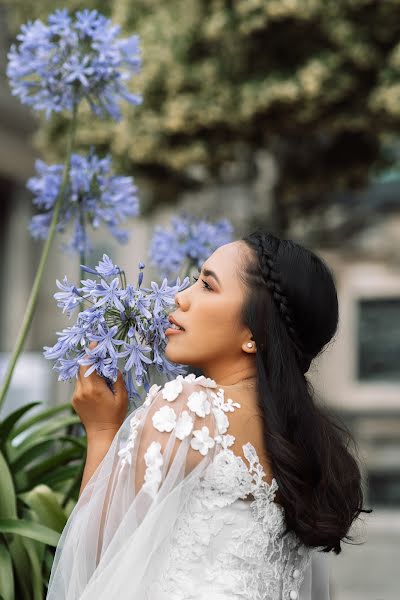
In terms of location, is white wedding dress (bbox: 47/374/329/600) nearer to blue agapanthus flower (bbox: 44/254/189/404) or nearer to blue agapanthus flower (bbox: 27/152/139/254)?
blue agapanthus flower (bbox: 44/254/189/404)

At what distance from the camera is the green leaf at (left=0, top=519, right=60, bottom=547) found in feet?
6.82

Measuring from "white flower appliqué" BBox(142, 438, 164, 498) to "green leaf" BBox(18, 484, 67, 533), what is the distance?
0.66 metres

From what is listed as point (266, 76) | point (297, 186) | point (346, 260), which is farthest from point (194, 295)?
point (346, 260)

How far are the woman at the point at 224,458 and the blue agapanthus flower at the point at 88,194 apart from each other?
108 centimetres

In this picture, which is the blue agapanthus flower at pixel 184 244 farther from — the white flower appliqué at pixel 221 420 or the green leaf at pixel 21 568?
the white flower appliqué at pixel 221 420

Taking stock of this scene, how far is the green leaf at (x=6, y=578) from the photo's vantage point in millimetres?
Answer: 2084

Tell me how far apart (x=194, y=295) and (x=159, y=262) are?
4.35ft

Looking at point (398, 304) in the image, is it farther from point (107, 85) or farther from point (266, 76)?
point (107, 85)

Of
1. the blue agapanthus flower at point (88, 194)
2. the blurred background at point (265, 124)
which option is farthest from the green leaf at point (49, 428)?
the blurred background at point (265, 124)

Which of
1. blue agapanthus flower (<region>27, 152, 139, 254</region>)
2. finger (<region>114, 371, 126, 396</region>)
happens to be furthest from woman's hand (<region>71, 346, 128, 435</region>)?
blue agapanthus flower (<region>27, 152, 139, 254</region>)

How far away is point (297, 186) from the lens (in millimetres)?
9102

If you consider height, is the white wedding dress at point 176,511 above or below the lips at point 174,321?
below

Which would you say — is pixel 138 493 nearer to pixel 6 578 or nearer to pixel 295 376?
pixel 295 376

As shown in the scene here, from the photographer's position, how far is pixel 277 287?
1.79 metres
